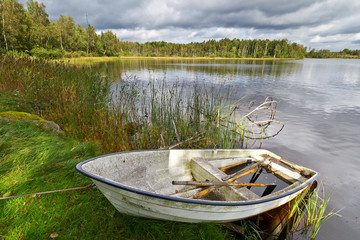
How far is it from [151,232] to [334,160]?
6064 mm

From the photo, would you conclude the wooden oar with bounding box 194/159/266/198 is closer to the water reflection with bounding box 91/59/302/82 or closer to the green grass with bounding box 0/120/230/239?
the green grass with bounding box 0/120/230/239

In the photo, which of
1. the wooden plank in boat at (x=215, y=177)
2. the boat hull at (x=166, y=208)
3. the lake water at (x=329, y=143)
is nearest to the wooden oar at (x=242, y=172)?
the wooden plank in boat at (x=215, y=177)

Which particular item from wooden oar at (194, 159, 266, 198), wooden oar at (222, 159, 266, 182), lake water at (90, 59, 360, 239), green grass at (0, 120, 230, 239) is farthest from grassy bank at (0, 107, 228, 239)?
lake water at (90, 59, 360, 239)

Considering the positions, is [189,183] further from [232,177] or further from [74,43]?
[74,43]

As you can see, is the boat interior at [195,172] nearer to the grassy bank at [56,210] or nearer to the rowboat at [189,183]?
the rowboat at [189,183]

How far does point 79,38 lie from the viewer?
45844 millimetres

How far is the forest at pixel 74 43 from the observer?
27766 millimetres

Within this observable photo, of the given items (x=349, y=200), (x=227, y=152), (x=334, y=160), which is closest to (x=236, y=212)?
(x=227, y=152)

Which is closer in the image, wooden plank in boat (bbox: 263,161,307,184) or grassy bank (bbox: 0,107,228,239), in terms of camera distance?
grassy bank (bbox: 0,107,228,239)

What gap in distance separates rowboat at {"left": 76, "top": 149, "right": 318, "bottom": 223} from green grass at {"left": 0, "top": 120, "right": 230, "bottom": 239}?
23cm

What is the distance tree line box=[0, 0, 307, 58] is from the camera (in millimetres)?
27911

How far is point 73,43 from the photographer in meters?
44.9

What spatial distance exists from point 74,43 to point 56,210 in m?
52.3

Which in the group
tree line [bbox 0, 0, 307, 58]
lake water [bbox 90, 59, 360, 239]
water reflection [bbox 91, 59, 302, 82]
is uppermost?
tree line [bbox 0, 0, 307, 58]
